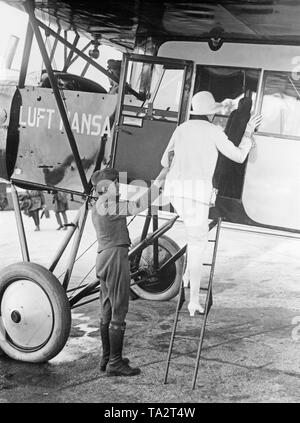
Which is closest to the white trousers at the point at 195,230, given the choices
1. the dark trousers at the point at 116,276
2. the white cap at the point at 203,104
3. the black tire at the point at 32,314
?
the dark trousers at the point at 116,276

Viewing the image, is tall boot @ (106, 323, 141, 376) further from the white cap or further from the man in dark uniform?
the white cap

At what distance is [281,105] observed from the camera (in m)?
5.04

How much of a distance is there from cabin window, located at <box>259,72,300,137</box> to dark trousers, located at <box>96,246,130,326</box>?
1788 mm

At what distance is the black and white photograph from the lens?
14.8 feet

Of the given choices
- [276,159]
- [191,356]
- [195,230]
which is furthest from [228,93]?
[191,356]

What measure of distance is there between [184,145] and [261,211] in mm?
1002

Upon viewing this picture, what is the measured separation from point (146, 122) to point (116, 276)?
1.50 m

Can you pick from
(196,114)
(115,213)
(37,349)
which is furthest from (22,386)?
(196,114)

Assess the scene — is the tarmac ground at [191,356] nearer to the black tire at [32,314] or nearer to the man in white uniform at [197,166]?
the black tire at [32,314]

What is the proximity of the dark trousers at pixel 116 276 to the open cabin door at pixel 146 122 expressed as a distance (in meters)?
0.92

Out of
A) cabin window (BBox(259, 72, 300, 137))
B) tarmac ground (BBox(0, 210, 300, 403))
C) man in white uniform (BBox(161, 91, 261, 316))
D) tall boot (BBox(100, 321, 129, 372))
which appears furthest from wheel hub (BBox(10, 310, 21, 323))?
cabin window (BBox(259, 72, 300, 137))

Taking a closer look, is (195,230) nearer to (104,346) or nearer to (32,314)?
(104,346)

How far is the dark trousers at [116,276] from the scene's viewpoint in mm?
4496

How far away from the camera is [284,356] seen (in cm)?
540
